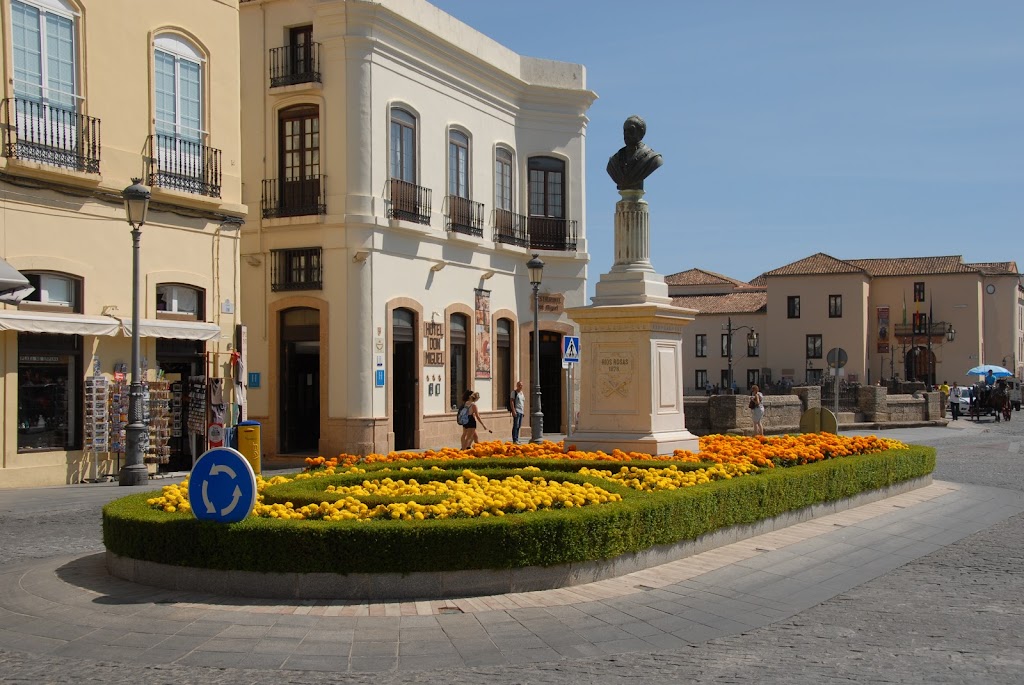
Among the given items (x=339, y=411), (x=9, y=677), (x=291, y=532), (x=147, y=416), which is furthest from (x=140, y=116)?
(x=9, y=677)

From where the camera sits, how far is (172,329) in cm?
2058

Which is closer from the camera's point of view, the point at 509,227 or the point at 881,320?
the point at 509,227

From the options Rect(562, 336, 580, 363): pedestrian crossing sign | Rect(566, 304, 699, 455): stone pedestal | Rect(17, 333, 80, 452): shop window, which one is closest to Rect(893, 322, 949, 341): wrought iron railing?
Rect(562, 336, 580, 363): pedestrian crossing sign

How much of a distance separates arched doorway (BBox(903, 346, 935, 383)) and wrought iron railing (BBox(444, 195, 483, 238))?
193ft

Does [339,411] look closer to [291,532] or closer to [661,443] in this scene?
[661,443]

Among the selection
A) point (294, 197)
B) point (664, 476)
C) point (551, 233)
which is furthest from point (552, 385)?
point (664, 476)

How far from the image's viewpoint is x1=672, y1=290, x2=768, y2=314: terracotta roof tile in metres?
84.6

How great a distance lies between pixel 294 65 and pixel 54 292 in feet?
31.2

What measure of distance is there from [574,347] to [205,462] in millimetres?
18445

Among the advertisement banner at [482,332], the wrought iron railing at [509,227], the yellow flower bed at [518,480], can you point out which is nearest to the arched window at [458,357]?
the advertisement banner at [482,332]

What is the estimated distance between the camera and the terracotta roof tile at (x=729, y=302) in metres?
84.6

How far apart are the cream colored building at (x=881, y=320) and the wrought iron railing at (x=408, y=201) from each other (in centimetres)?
5714

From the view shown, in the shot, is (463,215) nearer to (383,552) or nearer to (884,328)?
(383,552)

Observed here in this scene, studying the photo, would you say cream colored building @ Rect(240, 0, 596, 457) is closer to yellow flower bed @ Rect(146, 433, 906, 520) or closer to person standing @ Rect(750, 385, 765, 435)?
person standing @ Rect(750, 385, 765, 435)
